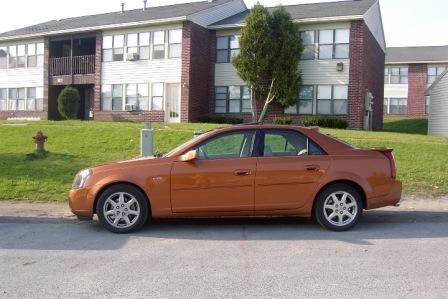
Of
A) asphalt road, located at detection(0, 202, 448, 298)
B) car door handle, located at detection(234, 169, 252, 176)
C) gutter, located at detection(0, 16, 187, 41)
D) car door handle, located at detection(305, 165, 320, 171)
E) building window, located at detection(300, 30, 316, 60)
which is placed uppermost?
gutter, located at detection(0, 16, 187, 41)

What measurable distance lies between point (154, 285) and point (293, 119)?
2151 centimetres

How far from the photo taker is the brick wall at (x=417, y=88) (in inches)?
1758

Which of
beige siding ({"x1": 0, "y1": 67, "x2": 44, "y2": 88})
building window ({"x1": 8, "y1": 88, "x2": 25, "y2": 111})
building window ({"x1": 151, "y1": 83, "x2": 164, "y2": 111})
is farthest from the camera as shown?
building window ({"x1": 8, "y1": 88, "x2": 25, "y2": 111})

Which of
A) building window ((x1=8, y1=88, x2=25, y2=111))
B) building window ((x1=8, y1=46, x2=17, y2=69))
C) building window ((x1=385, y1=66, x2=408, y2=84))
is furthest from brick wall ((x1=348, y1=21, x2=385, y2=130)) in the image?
building window ((x1=8, y1=46, x2=17, y2=69))

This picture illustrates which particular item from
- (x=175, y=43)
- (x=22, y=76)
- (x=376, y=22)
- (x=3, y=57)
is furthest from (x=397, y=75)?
(x=3, y=57)

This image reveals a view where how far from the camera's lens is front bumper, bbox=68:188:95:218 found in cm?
719

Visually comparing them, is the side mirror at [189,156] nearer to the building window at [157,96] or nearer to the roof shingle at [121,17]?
the roof shingle at [121,17]

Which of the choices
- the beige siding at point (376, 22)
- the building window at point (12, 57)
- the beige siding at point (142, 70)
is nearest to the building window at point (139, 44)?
the beige siding at point (142, 70)

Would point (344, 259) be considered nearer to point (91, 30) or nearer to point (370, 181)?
point (370, 181)

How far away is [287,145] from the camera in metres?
7.35

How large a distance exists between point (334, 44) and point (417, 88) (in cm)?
2198

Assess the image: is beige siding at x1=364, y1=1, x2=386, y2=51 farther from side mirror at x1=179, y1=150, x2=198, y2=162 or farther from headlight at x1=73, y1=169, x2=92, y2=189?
headlight at x1=73, y1=169, x2=92, y2=189

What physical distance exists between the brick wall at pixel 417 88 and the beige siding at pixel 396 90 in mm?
422

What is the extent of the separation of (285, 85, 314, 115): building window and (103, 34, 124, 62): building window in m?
9.82
